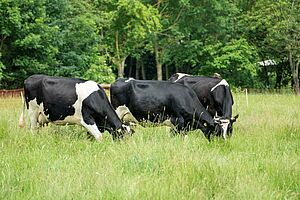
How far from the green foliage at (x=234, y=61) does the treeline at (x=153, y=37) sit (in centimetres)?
6

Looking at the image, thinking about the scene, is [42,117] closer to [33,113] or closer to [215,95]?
[33,113]

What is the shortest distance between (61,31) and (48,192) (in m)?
20.5

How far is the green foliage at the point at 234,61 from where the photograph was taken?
99.0 feet

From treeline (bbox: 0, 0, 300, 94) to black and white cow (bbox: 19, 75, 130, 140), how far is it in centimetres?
1229

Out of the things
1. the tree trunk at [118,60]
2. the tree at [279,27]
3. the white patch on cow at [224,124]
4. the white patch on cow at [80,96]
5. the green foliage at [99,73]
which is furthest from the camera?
the tree trunk at [118,60]

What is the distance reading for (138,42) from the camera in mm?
30906

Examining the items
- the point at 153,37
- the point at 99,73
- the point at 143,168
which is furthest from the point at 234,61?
the point at 143,168

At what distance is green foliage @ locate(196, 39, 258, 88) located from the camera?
30.2 m

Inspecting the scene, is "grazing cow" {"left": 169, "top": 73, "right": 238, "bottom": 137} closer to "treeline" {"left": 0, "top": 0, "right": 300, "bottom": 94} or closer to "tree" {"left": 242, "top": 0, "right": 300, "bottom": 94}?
"treeline" {"left": 0, "top": 0, "right": 300, "bottom": 94}

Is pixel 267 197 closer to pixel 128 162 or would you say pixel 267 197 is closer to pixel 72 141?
pixel 128 162

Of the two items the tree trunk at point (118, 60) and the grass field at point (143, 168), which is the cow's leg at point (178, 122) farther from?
the tree trunk at point (118, 60)

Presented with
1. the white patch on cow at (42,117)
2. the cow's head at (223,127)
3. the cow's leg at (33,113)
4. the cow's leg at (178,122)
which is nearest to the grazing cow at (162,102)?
the cow's leg at (178,122)

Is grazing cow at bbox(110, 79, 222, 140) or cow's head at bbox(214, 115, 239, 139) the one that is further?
grazing cow at bbox(110, 79, 222, 140)

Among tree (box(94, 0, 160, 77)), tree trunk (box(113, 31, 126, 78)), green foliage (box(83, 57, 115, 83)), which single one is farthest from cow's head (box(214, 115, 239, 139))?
tree trunk (box(113, 31, 126, 78))
